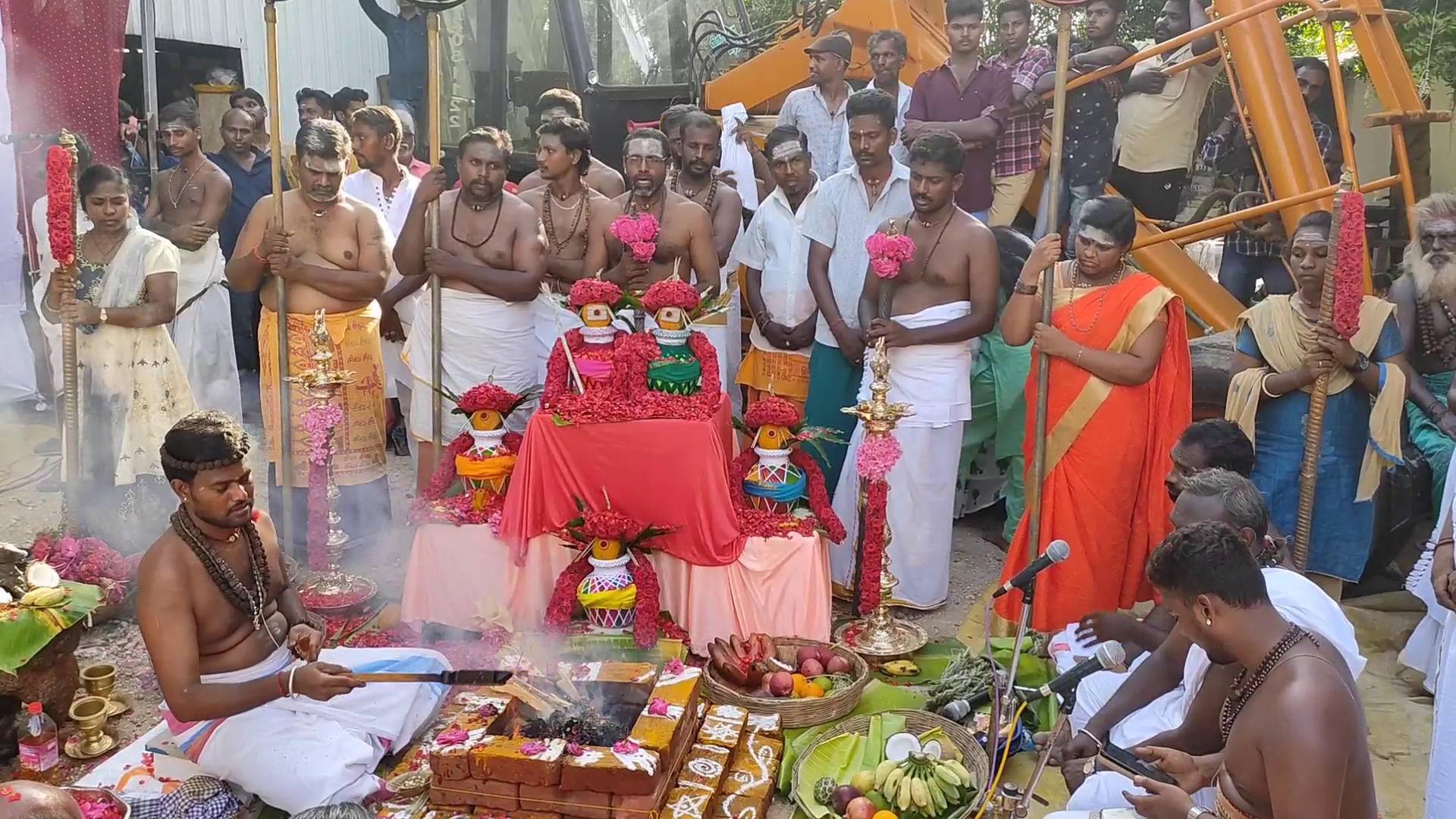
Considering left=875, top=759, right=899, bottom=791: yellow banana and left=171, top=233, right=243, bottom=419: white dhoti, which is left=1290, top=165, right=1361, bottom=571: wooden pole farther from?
left=171, top=233, right=243, bottom=419: white dhoti

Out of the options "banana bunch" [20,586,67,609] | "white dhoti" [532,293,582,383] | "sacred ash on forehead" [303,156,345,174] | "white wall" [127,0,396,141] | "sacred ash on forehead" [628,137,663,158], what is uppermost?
"white wall" [127,0,396,141]

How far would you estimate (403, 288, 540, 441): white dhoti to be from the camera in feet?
19.8

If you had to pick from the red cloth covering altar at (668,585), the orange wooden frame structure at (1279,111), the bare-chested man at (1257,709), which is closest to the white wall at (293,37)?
the red cloth covering altar at (668,585)

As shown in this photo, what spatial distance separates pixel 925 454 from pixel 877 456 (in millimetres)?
553

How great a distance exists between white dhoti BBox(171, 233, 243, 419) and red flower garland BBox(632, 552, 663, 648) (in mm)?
3057

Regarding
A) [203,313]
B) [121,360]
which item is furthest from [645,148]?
[121,360]

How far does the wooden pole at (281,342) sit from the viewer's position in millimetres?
5332

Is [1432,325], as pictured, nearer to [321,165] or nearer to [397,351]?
[321,165]

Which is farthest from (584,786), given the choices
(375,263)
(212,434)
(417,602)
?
(375,263)

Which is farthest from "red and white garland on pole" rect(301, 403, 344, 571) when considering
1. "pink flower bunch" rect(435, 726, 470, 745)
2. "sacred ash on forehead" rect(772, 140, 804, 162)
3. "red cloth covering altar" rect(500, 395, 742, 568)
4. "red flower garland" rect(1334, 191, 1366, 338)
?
"red flower garland" rect(1334, 191, 1366, 338)

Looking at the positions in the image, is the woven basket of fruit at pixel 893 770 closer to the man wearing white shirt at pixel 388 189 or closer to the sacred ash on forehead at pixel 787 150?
the sacred ash on forehead at pixel 787 150

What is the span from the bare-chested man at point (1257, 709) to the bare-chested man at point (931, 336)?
283 cm

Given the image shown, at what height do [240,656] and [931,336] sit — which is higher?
[931,336]

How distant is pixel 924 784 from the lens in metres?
3.74
